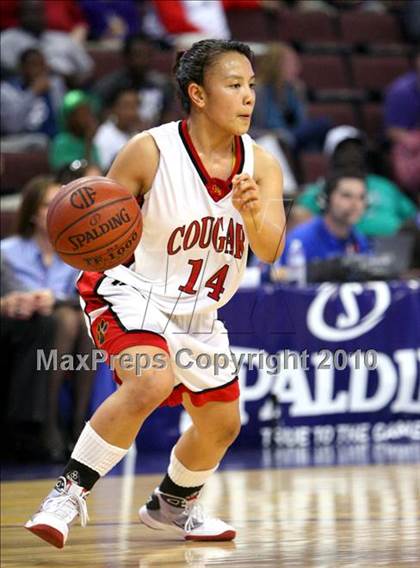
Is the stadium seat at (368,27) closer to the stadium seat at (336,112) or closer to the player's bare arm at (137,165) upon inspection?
the stadium seat at (336,112)

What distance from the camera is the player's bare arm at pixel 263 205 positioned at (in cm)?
385

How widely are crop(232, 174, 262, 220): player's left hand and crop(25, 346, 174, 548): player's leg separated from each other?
0.50 metres

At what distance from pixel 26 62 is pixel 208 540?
5489 mm

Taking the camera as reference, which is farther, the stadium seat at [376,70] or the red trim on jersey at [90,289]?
the stadium seat at [376,70]

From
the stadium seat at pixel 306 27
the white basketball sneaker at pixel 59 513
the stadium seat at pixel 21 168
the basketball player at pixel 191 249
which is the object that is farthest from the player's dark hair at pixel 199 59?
the stadium seat at pixel 306 27

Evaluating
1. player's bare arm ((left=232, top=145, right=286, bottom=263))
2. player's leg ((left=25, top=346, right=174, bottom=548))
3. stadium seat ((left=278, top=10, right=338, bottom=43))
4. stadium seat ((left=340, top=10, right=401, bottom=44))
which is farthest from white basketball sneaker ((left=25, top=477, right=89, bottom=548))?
stadium seat ((left=340, top=10, right=401, bottom=44))

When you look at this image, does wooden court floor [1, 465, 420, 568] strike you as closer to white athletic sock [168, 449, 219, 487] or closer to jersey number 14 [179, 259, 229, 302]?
white athletic sock [168, 449, 219, 487]

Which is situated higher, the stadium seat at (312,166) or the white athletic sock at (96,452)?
the stadium seat at (312,166)

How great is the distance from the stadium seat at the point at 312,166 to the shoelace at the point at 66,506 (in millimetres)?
6113

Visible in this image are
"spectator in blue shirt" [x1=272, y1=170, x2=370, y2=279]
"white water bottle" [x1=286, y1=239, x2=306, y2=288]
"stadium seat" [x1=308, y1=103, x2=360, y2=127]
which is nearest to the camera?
"white water bottle" [x1=286, y1=239, x2=306, y2=288]

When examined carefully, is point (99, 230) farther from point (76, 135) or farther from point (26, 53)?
point (26, 53)

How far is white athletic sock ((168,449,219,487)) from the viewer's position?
4324mm

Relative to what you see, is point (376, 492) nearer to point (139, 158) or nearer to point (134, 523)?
point (134, 523)

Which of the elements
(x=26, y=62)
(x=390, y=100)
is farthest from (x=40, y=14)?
(x=390, y=100)
